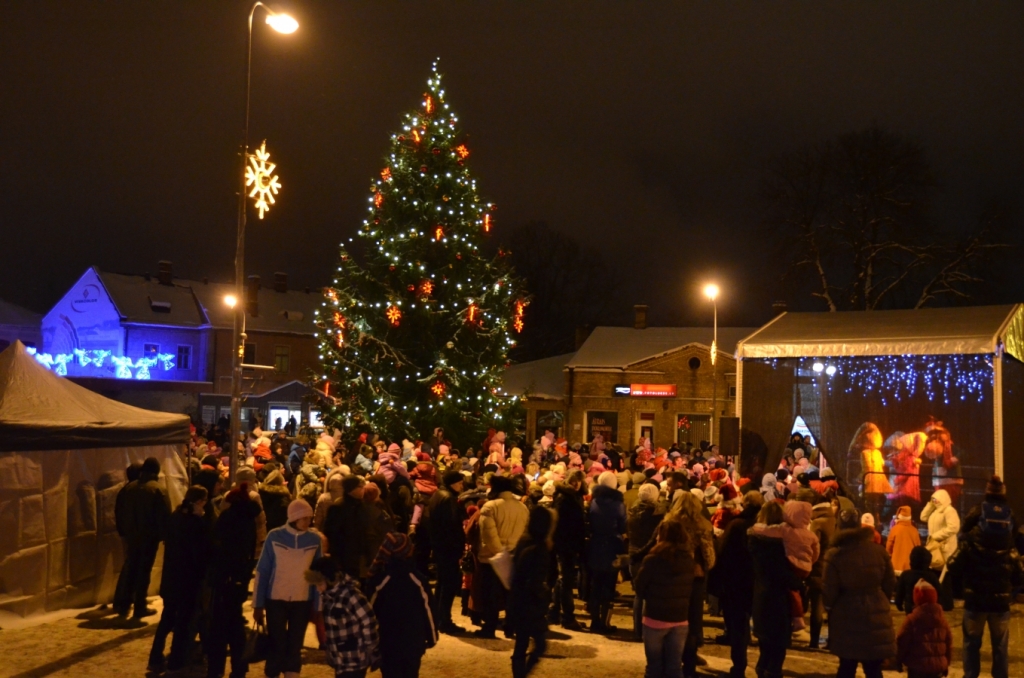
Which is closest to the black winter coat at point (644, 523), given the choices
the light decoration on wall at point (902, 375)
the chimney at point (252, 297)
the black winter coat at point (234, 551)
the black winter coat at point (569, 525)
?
the black winter coat at point (569, 525)

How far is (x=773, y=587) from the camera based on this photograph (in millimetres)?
7934

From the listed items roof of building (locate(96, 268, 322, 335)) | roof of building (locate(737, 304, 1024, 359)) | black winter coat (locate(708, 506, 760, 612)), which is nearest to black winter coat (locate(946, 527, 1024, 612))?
black winter coat (locate(708, 506, 760, 612))

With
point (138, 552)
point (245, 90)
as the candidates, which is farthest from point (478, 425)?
point (138, 552)

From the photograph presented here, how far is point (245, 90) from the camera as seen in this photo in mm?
13477

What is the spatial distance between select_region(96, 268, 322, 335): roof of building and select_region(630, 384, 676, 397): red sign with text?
2362cm

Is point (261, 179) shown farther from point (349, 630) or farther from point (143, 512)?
point (349, 630)

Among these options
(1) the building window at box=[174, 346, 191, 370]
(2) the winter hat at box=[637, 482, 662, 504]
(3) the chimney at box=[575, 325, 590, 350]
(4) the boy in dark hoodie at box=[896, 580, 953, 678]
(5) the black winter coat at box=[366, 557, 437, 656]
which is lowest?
(4) the boy in dark hoodie at box=[896, 580, 953, 678]

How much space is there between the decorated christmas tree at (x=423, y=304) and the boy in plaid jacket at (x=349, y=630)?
19.1 metres

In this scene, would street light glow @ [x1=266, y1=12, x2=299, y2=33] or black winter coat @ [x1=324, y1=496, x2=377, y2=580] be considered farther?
street light glow @ [x1=266, y1=12, x2=299, y2=33]

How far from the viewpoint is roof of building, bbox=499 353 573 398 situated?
45219 millimetres

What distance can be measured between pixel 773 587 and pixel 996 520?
6.05 feet

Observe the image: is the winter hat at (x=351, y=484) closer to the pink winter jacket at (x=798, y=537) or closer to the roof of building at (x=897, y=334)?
the pink winter jacket at (x=798, y=537)

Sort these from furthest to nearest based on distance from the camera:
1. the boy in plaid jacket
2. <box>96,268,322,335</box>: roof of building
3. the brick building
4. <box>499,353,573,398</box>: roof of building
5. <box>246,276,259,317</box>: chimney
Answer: <box>246,276,259,317</box>: chimney
<box>96,268,322,335</box>: roof of building
<box>499,353,573,398</box>: roof of building
the brick building
the boy in plaid jacket

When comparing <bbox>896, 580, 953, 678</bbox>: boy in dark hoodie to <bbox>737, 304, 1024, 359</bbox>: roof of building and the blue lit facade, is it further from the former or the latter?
the blue lit facade
